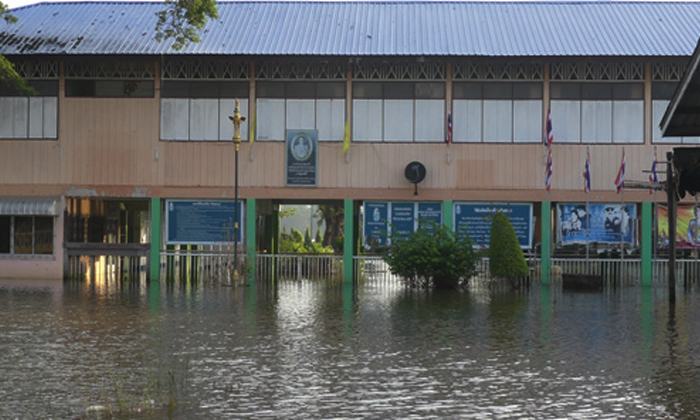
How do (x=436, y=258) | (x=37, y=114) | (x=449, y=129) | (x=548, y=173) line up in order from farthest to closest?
(x=37, y=114)
(x=449, y=129)
(x=548, y=173)
(x=436, y=258)

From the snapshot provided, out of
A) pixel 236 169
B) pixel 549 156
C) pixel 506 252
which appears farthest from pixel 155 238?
pixel 549 156

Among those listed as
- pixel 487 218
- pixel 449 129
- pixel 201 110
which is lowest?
pixel 487 218

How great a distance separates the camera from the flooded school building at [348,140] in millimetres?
32219

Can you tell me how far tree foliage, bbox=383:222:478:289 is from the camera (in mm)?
29062

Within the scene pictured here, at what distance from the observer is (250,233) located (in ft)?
107

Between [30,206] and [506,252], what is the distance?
1520 cm

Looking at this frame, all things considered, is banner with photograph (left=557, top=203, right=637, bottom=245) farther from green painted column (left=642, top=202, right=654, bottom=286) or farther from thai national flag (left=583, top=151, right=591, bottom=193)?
thai national flag (left=583, top=151, right=591, bottom=193)

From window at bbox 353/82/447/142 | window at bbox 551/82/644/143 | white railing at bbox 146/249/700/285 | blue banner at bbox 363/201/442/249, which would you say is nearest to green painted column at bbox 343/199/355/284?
white railing at bbox 146/249/700/285

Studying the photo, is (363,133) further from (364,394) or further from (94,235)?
(364,394)

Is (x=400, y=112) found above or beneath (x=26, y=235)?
above

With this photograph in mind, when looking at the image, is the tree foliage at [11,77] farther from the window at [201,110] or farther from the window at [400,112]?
the window at [400,112]

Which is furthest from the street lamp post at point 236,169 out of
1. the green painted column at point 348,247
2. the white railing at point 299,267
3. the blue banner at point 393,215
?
the blue banner at point 393,215

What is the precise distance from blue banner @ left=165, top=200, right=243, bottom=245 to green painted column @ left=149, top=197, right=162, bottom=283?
0.88 feet

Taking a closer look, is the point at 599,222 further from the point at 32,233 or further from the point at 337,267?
the point at 32,233
